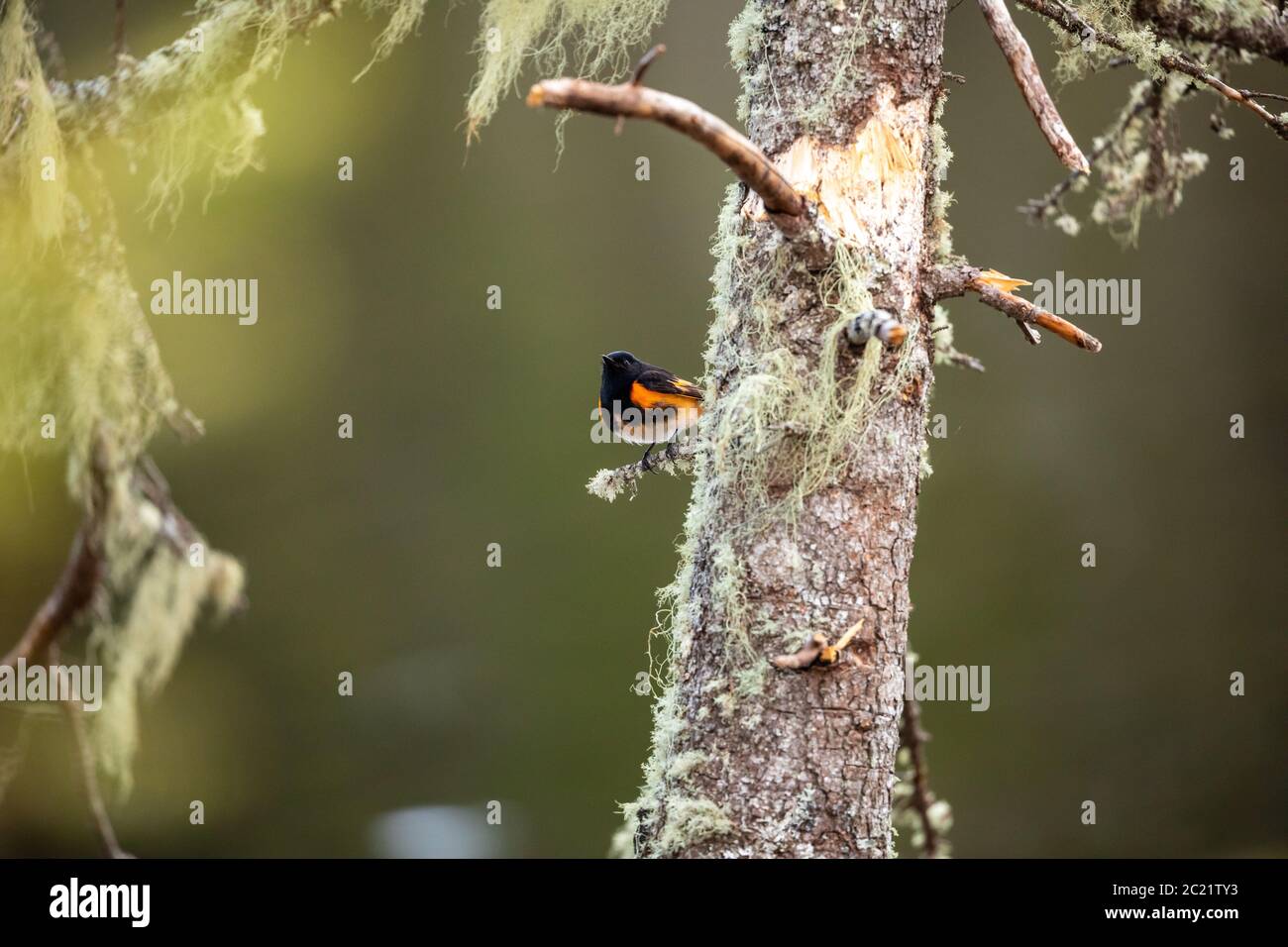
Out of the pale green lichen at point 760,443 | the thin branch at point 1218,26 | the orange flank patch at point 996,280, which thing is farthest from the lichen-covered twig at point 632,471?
the thin branch at point 1218,26

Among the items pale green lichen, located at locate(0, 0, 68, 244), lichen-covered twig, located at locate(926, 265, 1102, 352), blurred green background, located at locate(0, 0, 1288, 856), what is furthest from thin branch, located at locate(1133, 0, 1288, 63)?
blurred green background, located at locate(0, 0, 1288, 856)

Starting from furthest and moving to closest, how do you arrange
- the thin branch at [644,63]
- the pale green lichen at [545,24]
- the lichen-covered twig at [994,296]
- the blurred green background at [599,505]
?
the blurred green background at [599,505] < the pale green lichen at [545,24] < the lichen-covered twig at [994,296] < the thin branch at [644,63]

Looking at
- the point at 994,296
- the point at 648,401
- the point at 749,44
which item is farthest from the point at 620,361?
the point at 994,296

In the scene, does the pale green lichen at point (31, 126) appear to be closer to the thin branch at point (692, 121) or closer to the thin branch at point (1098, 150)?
the thin branch at point (692, 121)

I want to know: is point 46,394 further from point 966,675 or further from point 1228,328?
point 1228,328

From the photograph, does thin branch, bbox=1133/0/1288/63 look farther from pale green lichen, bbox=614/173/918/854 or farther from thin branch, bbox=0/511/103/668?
thin branch, bbox=0/511/103/668

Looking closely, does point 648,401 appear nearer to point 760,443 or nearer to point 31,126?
point 760,443
